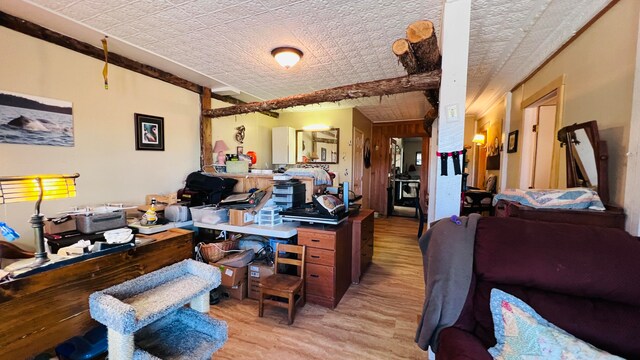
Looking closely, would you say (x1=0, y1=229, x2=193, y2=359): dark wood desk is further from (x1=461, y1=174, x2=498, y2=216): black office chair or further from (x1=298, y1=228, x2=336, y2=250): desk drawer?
(x1=461, y1=174, x2=498, y2=216): black office chair

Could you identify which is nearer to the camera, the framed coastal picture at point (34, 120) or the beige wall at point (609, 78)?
the beige wall at point (609, 78)

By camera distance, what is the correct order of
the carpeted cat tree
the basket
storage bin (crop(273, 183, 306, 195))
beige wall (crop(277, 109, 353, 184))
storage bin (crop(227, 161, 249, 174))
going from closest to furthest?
1. the carpeted cat tree
2. the basket
3. storage bin (crop(273, 183, 306, 195))
4. storage bin (crop(227, 161, 249, 174))
5. beige wall (crop(277, 109, 353, 184))

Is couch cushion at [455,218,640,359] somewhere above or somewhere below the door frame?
below

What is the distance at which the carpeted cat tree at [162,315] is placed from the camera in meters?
0.81

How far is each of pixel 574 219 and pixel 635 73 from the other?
91 centimetres

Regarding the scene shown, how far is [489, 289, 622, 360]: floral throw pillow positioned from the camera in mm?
828

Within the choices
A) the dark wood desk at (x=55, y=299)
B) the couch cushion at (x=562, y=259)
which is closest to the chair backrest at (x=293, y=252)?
the dark wood desk at (x=55, y=299)

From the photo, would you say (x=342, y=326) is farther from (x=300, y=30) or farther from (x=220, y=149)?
(x=220, y=149)

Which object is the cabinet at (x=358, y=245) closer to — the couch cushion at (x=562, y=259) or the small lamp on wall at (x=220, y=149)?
the couch cushion at (x=562, y=259)

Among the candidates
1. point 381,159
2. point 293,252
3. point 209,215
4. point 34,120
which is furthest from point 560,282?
point 381,159

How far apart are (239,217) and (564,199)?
105 inches

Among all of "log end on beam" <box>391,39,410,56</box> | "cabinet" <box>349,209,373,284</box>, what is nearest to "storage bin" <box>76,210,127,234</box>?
"cabinet" <box>349,209,373,284</box>

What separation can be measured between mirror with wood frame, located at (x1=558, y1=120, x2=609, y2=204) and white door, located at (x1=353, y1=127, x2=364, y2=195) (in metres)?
3.37

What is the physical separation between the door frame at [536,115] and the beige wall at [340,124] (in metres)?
2.69
